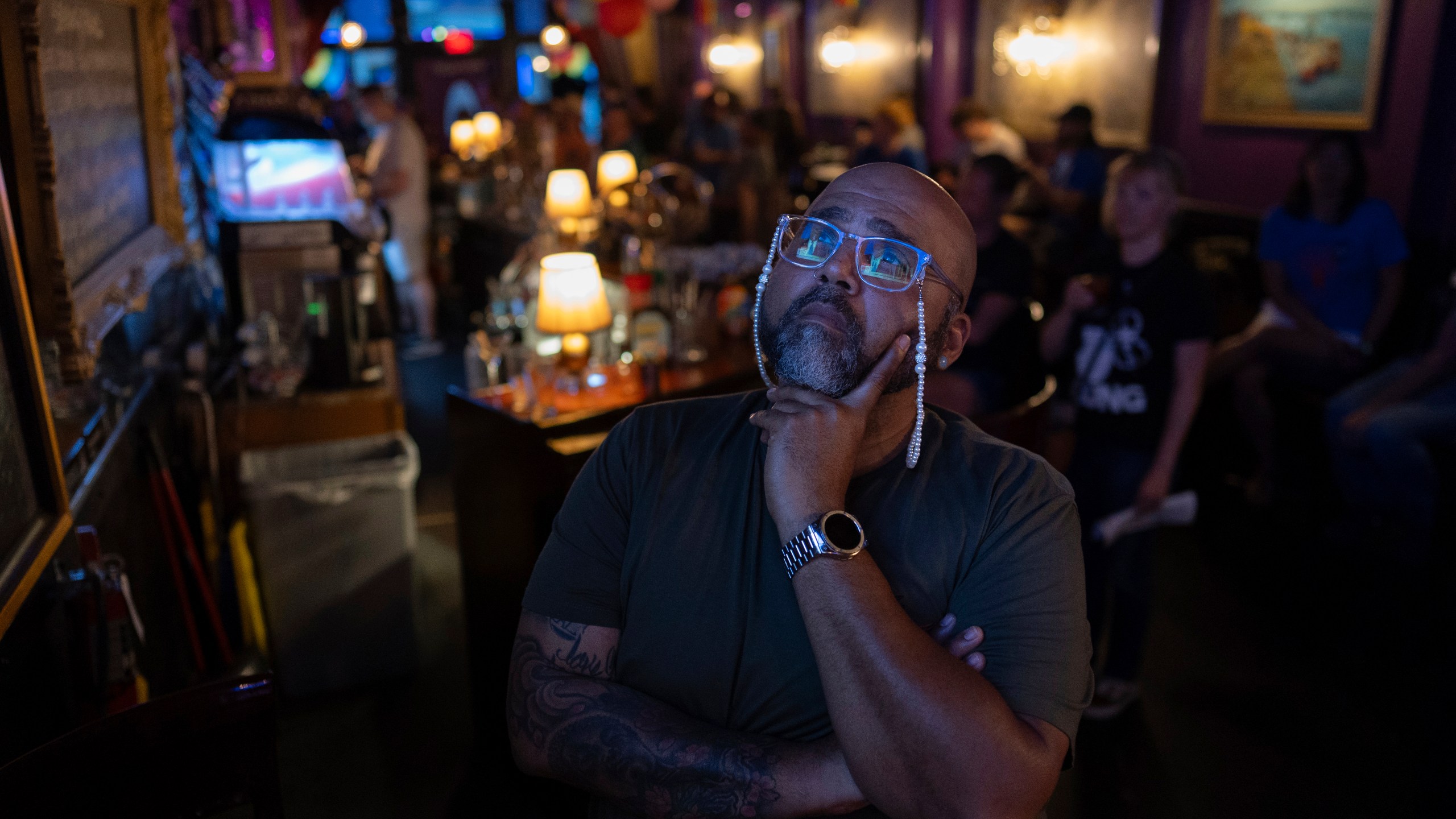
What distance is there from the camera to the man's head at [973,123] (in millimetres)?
6762

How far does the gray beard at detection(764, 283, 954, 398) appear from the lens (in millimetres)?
1318

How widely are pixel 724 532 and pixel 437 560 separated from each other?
2.78 meters

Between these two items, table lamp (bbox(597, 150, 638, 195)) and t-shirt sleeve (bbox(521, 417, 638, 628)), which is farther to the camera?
table lamp (bbox(597, 150, 638, 195))

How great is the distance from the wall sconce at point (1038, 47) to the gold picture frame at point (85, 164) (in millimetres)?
6408

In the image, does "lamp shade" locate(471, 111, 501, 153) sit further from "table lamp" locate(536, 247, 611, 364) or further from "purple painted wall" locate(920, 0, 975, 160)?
"table lamp" locate(536, 247, 611, 364)

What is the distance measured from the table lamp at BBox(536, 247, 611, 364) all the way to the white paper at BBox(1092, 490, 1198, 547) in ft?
4.88

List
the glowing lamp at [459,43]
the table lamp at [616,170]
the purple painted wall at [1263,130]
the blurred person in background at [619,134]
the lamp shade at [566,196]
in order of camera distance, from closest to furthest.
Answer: the purple painted wall at [1263,130], the lamp shade at [566,196], the table lamp at [616,170], the blurred person in background at [619,134], the glowing lamp at [459,43]

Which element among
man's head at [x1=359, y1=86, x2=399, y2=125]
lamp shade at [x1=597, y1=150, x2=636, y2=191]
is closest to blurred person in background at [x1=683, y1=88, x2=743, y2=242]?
lamp shade at [x1=597, y1=150, x2=636, y2=191]

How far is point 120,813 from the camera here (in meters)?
1.25

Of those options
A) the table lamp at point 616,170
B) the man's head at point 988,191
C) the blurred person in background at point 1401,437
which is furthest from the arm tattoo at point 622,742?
the table lamp at point 616,170

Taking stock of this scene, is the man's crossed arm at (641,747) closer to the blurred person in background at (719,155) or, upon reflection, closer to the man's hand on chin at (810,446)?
the man's hand on chin at (810,446)

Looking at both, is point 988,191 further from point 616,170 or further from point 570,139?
point 570,139

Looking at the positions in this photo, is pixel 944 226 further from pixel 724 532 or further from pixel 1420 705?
pixel 1420 705

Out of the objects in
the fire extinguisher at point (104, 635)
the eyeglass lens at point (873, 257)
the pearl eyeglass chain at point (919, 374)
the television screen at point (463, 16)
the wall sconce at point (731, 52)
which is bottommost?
the fire extinguisher at point (104, 635)
